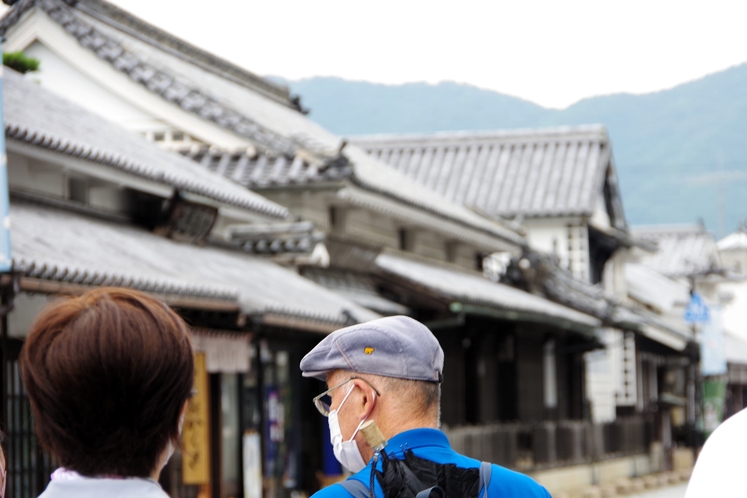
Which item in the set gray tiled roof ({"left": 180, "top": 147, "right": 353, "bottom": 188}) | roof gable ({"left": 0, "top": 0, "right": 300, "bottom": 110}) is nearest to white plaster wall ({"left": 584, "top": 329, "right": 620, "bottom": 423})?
roof gable ({"left": 0, "top": 0, "right": 300, "bottom": 110})

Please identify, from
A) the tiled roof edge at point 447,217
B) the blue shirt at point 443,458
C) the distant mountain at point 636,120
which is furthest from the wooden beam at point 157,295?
the distant mountain at point 636,120

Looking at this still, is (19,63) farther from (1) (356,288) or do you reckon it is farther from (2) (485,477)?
(2) (485,477)

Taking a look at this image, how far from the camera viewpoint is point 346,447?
3180 millimetres

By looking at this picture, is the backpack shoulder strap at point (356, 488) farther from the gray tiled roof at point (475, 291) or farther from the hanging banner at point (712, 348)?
the hanging banner at point (712, 348)

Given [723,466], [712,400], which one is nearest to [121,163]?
[723,466]

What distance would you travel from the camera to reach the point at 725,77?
7141 inches

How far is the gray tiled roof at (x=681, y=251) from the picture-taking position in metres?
45.7

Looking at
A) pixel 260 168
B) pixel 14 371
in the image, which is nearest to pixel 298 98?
pixel 260 168

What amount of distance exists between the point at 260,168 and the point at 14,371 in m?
7.47

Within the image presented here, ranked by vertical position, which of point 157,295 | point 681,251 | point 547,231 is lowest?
point 157,295

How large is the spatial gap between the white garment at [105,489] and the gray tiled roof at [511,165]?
26.9m

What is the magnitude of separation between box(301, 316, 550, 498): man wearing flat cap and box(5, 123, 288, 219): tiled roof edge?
6526 mm

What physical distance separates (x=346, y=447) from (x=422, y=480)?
29 centimetres

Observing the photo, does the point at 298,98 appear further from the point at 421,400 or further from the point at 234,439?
the point at 421,400
